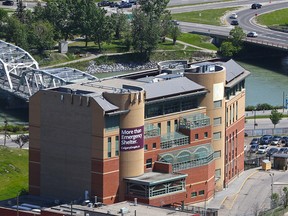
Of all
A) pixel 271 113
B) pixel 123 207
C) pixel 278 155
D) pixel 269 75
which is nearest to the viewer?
pixel 123 207

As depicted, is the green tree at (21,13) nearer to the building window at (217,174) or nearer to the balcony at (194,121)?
the building window at (217,174)

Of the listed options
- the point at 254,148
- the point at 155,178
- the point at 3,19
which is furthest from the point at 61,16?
the point at 155,178

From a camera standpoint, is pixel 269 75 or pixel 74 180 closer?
pixel 74 180

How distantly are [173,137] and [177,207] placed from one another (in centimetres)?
584

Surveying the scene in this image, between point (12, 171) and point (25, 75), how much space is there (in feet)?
125

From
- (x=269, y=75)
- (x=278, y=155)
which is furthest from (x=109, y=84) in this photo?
(x=269, y=75)

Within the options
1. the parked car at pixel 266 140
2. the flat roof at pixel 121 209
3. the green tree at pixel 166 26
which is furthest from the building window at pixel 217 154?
the green tree at pixel 166 26

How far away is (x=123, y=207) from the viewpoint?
308 feet

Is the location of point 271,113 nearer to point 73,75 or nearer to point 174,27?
point 73,75

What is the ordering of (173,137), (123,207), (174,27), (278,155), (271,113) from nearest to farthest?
(123,207) < (173,137) < (278,155) < (271,113) < (174,27)

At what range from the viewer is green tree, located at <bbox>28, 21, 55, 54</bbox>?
179 m

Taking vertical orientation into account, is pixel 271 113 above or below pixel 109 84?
below

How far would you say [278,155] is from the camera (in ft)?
382

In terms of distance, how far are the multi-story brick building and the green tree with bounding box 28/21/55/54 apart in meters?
73.1
